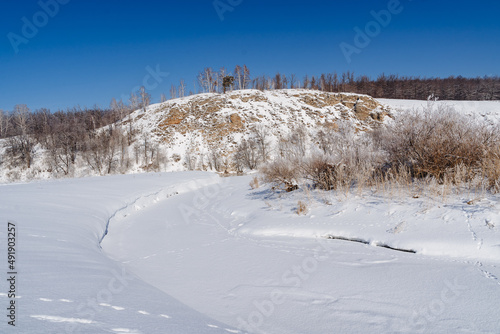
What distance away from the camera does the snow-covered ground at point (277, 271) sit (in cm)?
222

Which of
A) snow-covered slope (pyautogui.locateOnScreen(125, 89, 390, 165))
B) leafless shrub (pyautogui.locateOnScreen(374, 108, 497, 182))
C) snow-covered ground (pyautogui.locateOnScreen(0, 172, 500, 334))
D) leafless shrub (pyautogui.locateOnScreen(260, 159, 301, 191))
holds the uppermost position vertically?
snow-covered slope (pyautogui.locateOnScreen(125, 89, 390, 165))

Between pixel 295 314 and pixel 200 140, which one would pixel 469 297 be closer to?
pixel 295 314

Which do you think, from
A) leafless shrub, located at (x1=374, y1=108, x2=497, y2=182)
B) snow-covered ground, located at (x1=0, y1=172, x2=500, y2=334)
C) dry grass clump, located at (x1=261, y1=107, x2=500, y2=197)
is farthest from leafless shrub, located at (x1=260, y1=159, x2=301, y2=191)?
leafless shrub, located at (x1=374, y1=108, x2=497, y2=182)

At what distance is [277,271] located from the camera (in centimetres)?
370

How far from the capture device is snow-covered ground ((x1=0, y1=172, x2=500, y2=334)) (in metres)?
2.22

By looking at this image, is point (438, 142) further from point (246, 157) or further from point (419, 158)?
point (246, 157)

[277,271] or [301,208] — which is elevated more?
[301,208]

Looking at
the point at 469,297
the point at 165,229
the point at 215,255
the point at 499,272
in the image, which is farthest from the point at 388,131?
the point at 165,229

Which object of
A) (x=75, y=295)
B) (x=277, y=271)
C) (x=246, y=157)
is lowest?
(x=277, y=271)

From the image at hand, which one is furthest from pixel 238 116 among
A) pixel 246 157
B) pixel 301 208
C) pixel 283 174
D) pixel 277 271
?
pixel 277 271

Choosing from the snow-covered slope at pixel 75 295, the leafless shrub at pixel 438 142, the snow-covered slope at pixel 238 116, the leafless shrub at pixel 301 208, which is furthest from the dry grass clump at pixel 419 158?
the snow-covered slope at pixel 238 116

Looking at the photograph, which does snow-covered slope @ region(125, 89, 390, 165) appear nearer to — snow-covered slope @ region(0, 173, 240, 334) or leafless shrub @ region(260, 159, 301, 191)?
leafless shrub @ region(260, 159, 301, 191)

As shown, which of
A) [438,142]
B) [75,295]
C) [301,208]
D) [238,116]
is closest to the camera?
[75,295]

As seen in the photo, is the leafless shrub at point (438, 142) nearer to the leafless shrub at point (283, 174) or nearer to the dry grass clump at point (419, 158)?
the dry grass clump at point (419, 158)
